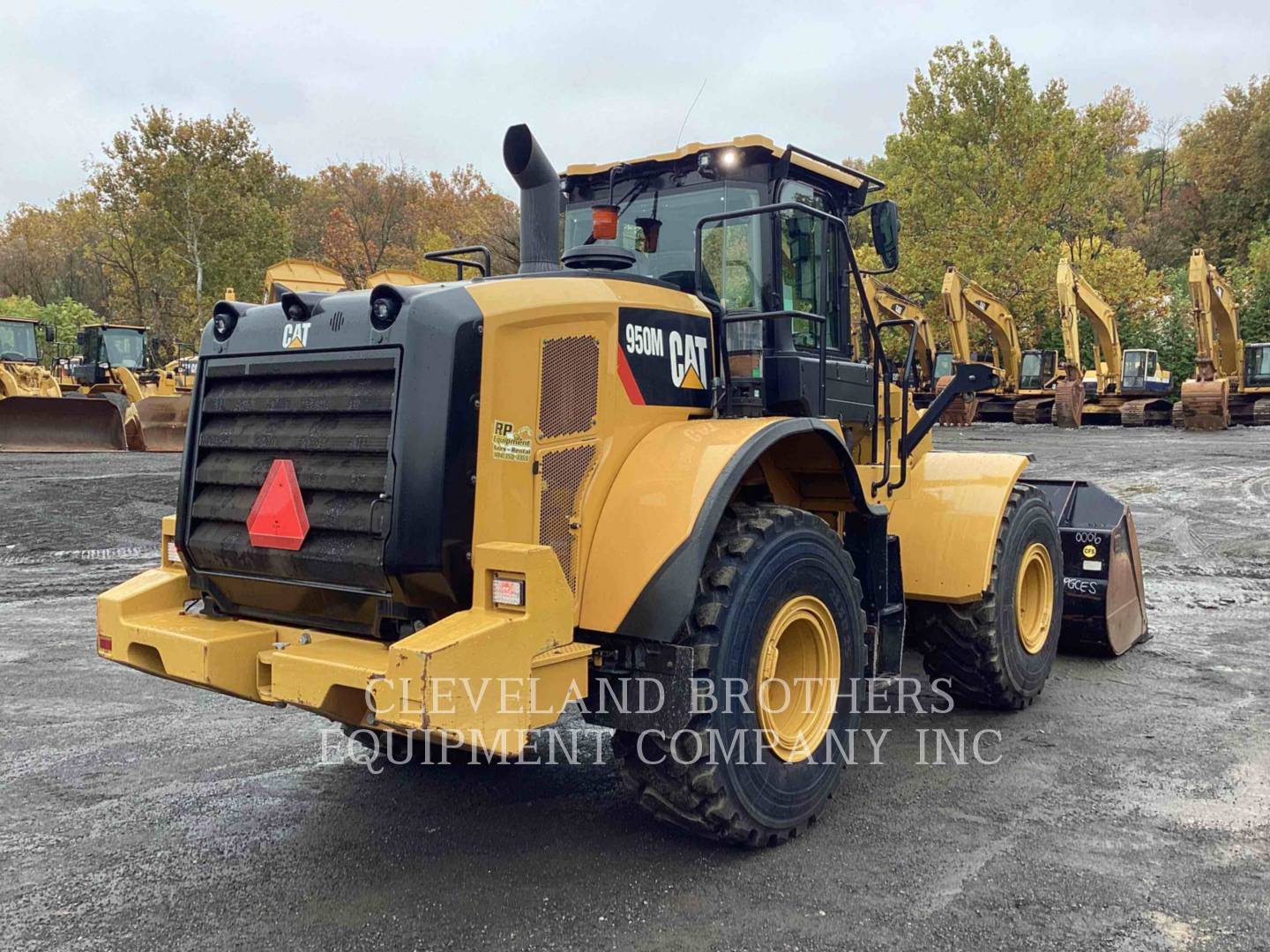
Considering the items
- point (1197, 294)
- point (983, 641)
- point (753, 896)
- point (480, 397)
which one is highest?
point (1197, 294)

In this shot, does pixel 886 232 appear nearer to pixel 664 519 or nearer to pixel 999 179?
pixel 664 519

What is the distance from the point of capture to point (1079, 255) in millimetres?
34031

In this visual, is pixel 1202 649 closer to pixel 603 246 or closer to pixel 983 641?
pixel 983 641

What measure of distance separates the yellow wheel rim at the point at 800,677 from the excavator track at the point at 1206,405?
25.9 meters

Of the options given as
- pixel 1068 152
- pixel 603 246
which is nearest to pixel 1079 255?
pixel 1068 152

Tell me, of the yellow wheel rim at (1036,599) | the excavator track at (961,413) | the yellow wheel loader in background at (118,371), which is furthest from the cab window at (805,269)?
the excavator track at (961,413)

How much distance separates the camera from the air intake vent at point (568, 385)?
11.1 ft

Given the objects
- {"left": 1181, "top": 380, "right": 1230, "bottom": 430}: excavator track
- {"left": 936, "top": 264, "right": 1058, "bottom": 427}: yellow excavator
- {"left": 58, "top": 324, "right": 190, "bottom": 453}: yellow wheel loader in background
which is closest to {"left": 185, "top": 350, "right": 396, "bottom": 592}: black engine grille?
{"left": 58, "top": 324, "right": 190, "bottom": 453}: yellow wheel loader in background

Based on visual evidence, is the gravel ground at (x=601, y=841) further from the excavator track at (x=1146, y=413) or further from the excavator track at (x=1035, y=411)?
the excavator track at (x=1035, y=411)

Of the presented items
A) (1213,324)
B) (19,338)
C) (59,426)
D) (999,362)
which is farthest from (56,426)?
(1213,324)

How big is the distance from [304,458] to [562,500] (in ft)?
2.84

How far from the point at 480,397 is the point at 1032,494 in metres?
3.38

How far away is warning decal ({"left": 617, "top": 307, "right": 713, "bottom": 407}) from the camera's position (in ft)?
12.0

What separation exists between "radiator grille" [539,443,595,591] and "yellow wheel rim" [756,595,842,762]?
29.9 inches
